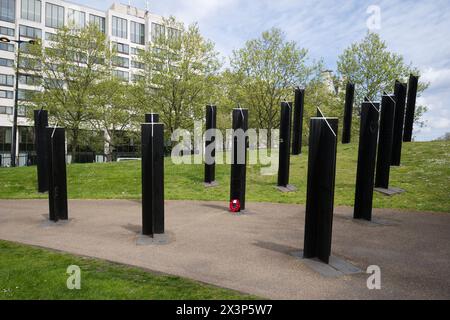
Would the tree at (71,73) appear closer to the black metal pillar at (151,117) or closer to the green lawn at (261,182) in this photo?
the green lawn at (261,182)

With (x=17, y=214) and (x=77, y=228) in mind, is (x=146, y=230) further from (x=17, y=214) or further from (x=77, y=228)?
(x=17, y=214)

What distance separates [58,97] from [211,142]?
20563mm

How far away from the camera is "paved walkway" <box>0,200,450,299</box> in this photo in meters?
5.83

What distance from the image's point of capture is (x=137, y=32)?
6131 cm

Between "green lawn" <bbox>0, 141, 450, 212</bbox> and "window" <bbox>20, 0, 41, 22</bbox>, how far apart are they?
125 ft

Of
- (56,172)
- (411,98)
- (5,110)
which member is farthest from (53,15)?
(411,98)

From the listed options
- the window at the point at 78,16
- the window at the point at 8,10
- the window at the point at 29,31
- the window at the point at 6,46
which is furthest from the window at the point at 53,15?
the window at the point at 6,46

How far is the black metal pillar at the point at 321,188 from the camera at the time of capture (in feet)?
22.9

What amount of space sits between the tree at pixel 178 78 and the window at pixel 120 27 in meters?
29.5

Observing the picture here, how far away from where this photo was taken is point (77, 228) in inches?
380

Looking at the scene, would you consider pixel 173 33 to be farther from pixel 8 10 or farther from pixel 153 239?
pixel 8 10

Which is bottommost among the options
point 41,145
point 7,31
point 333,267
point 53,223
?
point 53,223

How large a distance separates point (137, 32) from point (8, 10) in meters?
19.5

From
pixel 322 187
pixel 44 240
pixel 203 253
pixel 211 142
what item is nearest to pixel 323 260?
pixel 322 187
